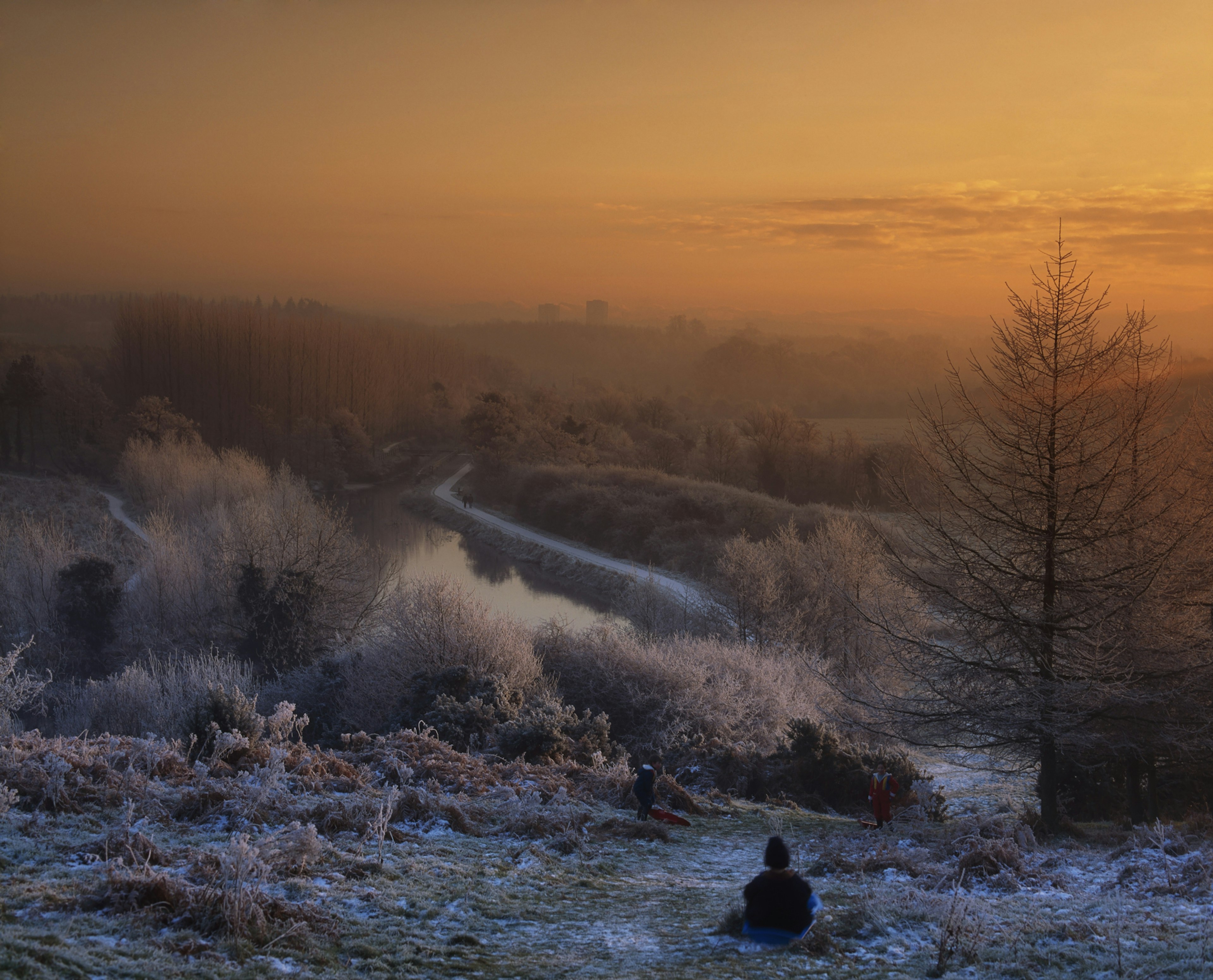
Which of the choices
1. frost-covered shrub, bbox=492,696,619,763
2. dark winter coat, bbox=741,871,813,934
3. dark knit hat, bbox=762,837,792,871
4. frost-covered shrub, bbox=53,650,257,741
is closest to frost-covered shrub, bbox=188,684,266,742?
frost-covered shrub, bbox=53,650,257,741

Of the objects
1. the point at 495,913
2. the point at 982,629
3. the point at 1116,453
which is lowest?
the point at 495,913

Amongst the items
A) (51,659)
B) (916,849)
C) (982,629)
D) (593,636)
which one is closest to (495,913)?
(916,849)

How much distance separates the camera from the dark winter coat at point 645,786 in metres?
10.7

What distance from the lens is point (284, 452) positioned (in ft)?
253

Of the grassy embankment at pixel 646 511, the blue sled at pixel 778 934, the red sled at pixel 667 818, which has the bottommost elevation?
the grassy embankment at pixel 646 511

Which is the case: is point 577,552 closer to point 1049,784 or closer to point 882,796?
point 882,796

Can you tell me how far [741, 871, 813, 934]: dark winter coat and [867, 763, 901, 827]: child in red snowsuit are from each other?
20.8 ft

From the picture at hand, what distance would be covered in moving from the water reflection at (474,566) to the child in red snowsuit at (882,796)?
22.8 m

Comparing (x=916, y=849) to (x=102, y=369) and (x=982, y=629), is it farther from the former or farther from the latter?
(x=102, y=369)

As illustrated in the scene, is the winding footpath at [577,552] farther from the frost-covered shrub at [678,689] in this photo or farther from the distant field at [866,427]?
the distant field at [866,427]

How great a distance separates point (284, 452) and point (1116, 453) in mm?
74990

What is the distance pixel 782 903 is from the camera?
5.43 metres

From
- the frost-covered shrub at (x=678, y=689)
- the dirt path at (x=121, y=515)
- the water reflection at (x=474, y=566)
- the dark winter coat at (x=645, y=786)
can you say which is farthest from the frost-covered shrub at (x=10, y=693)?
the dirt path at (x=121, y=515)

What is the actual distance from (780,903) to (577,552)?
46509 mm
